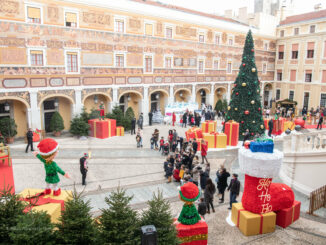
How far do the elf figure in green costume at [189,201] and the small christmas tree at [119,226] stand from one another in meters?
1.72

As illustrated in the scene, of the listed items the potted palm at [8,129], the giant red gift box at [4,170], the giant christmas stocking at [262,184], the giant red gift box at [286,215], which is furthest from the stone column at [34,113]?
the giant red gift box at [286,215]

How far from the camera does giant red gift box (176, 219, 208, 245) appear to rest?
21.3ft

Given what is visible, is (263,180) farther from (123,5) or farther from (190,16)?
(190,16)

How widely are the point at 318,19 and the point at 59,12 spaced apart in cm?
2732

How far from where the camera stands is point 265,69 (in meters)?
35.8

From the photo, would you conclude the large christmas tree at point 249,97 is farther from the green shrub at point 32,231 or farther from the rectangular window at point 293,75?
the rectangular window at point 293,75

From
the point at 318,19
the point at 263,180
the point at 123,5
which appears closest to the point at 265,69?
the point at 318,19

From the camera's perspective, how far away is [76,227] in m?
4.74

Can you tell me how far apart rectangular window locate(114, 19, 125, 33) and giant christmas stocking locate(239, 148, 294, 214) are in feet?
55.2

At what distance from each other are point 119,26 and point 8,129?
10.9m

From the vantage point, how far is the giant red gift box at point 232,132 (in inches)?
665

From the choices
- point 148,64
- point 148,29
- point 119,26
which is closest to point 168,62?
point 148,64

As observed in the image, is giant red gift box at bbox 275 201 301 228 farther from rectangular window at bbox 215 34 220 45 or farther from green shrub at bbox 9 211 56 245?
rectangular window at bbox 215 34 220 45

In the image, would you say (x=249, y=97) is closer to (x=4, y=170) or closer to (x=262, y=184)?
(x=262, y=184)
